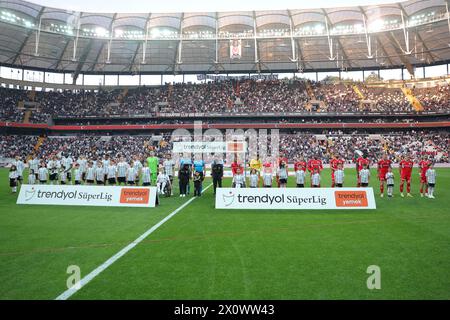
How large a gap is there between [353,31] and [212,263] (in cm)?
4386

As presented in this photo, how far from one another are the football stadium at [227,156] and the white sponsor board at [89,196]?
2.3 inches

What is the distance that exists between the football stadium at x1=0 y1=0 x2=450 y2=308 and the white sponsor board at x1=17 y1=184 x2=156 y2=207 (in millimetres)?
59

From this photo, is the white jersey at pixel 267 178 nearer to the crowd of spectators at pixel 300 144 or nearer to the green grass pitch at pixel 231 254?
the green grass pitch at pixel 231 254

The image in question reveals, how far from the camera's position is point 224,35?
4369cm

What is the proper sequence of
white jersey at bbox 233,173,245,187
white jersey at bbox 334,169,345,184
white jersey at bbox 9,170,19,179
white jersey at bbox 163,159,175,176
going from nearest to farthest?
white jersey at bbox 233,173,245,187 → white jersey at bbox 334,169,345,184 → white jersey at bbox 9,170,19,179 → white jersey at bbox 163,159,175,176

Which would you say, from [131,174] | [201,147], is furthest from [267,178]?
[201,147]

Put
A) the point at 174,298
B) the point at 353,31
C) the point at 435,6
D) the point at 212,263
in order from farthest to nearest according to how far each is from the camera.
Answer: the point at 353,31 < the point at 435,6 < the point at 212,263 < the point at 174,298

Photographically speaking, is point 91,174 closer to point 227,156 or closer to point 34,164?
point 34,164

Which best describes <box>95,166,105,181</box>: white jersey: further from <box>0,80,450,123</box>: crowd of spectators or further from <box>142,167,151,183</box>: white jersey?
<box>0,80,450,123</box>: crowd of spectators

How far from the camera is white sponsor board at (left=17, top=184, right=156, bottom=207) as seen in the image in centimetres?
1290

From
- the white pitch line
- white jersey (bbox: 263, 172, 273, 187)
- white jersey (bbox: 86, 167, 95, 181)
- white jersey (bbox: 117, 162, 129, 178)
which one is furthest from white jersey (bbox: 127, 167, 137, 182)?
the white pitch line

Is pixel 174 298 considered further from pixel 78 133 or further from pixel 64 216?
pixel 78 133
